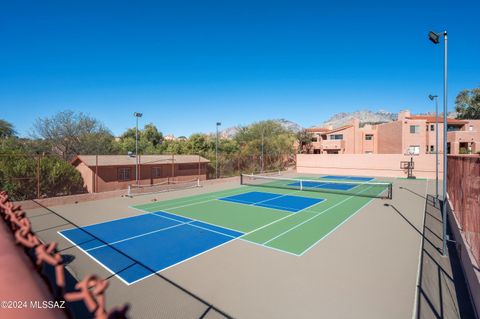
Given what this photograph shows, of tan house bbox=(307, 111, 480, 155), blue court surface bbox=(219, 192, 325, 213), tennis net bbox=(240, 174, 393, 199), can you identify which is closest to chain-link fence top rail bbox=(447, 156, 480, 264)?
blue court surface bbox=(219, 192, 325, 213)

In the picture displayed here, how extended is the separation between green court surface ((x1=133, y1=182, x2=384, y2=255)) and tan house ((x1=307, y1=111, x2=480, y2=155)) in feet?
95.5

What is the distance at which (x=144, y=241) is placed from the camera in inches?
392

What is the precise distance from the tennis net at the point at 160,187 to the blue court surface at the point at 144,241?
25.9ft

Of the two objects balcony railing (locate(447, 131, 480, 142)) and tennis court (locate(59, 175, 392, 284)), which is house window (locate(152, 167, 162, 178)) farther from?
balcony railing (locate(447, 131, 480, 142))

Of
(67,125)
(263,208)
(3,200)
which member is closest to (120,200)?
(263,208)

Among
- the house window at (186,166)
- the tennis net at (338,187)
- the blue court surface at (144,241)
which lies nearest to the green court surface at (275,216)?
the blue court surface at (144,241)

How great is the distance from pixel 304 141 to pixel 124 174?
37965 millimetres

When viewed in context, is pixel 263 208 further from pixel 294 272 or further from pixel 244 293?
pixel 244 293

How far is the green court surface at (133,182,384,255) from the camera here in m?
10.2

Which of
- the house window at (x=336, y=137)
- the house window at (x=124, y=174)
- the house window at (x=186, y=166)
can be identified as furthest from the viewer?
the house window at (x=336, y=137)

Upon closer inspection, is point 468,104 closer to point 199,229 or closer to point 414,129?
point 414,129

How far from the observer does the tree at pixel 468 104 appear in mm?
58669

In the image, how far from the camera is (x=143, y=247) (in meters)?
9.36

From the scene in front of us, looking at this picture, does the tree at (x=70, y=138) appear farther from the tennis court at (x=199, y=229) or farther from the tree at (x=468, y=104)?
the tree at (x=468, y=104)
